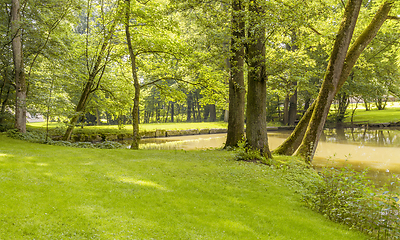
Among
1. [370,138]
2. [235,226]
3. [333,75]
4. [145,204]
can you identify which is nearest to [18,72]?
[145,204]

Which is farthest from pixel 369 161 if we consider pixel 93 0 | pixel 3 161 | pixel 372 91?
pixel 372 91

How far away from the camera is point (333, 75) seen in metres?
9.87

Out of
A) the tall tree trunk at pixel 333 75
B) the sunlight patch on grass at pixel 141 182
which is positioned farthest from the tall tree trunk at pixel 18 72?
the tall tree trunk at pixel 333 75

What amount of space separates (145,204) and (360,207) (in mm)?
4041

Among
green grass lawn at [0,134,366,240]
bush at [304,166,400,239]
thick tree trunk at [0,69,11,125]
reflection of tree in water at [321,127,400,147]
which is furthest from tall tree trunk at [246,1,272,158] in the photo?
thick tree trunk at [0,69,11,125]

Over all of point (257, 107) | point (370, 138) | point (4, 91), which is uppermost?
point (4, 91)

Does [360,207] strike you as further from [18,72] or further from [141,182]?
[18,72]

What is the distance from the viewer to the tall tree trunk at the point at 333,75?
31.6 ft

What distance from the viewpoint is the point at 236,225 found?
4379 millimetres

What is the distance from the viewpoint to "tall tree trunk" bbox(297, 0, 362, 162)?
9625 mm

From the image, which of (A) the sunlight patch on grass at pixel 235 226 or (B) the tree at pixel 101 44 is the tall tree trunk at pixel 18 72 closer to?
(B) the tree at pixel 101 44

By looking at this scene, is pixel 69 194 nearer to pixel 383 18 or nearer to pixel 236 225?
pixel 236 225

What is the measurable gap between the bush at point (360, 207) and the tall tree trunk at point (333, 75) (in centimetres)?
433

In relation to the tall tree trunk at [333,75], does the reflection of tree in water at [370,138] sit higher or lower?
lower
